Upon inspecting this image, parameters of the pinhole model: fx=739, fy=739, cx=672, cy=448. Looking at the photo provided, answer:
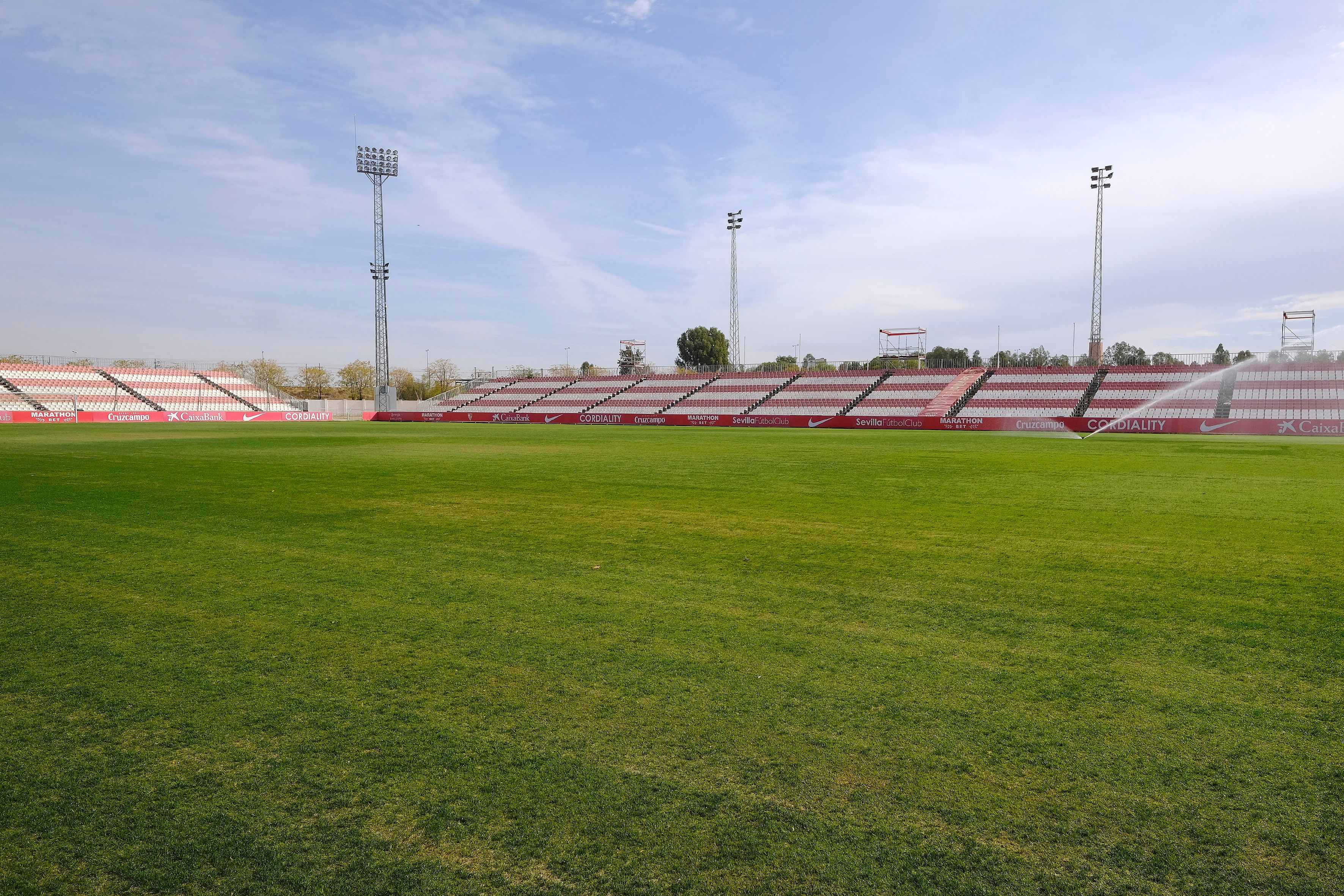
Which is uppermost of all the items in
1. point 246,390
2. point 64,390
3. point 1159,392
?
point 246,390

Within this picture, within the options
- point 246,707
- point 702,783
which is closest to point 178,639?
point 246,707

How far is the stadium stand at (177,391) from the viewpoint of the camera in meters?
54.1

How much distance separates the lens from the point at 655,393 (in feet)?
187

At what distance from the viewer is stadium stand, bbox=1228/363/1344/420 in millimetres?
36469

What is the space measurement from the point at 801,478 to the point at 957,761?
32.0 ft

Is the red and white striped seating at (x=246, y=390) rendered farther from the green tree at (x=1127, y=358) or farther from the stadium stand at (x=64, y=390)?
the green tree at (x=1127, y=358)

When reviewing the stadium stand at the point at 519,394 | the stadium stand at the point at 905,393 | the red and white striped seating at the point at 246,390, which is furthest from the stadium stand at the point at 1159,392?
the red and white striped seating at the point at 246,390

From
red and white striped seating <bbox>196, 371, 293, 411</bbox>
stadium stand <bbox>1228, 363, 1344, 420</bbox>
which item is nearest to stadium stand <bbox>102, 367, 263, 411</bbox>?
red and white striped seating <bbox>196, 371, 293, 411</bbox>

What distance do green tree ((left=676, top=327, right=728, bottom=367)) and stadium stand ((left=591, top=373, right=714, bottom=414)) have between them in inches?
1254

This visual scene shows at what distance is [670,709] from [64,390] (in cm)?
6517

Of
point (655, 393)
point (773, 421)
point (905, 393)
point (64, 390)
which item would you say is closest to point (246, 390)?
point (64, 390)

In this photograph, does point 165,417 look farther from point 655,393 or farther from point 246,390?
point 655,393

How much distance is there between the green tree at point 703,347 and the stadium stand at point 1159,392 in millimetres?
52307

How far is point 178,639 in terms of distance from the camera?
3.89 metres
